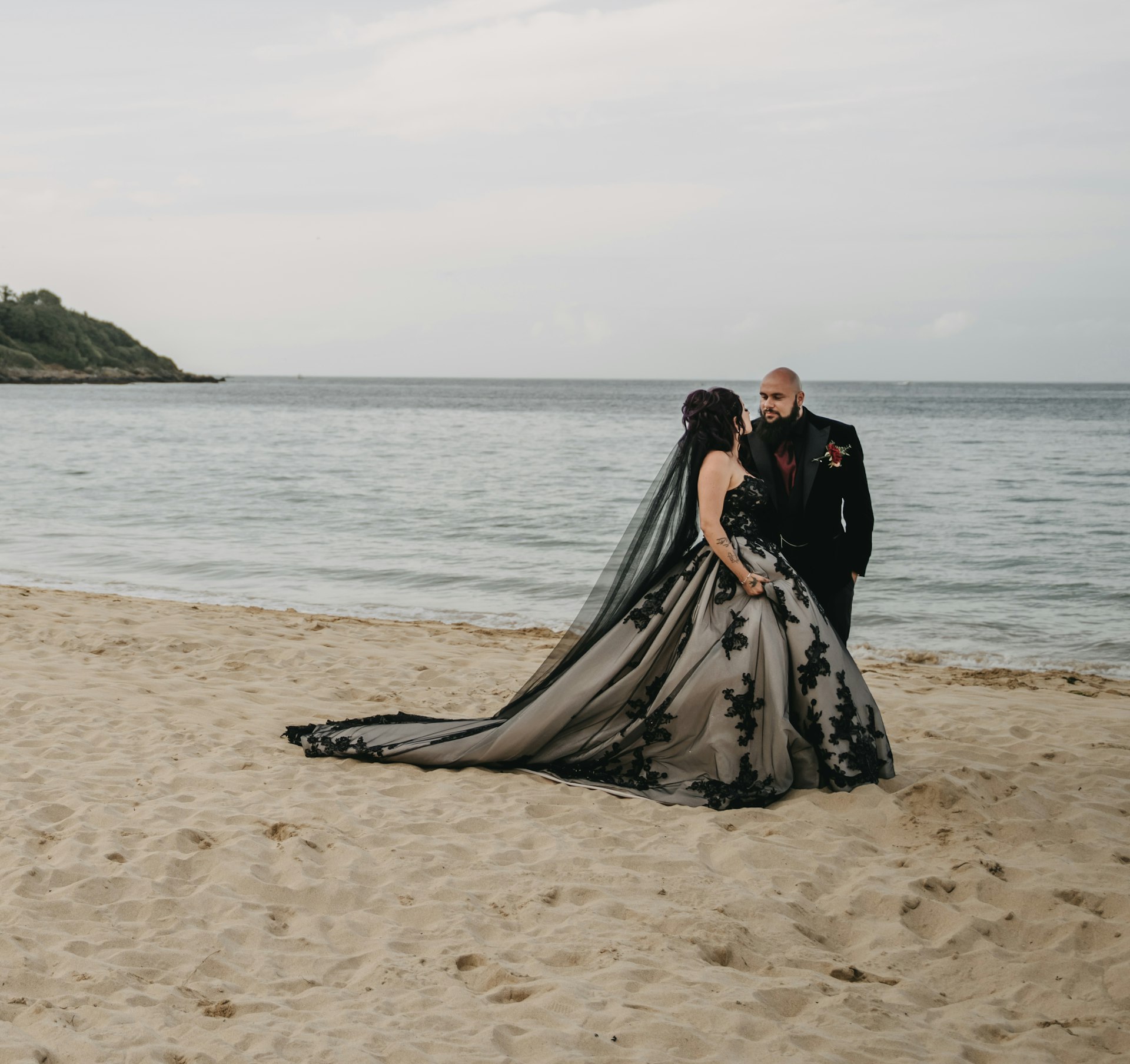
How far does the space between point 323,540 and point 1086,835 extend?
12571 millimetres

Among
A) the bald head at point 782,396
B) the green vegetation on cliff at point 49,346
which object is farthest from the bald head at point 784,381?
the green vegetation on cliff at point 49,346

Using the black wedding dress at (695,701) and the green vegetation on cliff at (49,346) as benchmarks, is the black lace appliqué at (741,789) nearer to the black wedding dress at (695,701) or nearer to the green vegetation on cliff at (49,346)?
the black wedding dress at (695,701)

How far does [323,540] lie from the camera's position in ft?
50.7

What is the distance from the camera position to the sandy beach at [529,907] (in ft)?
9.43

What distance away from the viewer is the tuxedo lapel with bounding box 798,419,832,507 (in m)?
5.25

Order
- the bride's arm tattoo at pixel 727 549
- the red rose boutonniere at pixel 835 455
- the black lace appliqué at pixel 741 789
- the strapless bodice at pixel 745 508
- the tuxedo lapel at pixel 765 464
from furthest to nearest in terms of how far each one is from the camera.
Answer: the tuxedo lapel at pixel 765 464
the red rose boutonniere at pixel 835 455
the strapless bodice at pixel 745 508
the bride's arm tattoo at pixel 727 549
the black lace appliqué at pixel 741 789

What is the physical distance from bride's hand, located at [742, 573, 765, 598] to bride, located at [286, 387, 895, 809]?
0.03 feet

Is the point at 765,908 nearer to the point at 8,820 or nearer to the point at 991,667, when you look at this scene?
the point at 8,820

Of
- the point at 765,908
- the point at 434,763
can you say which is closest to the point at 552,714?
the point at 434,763

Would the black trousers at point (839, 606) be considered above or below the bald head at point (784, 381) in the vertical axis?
below

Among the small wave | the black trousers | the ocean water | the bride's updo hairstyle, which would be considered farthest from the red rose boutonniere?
the ocean water

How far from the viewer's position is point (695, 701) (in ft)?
16.1

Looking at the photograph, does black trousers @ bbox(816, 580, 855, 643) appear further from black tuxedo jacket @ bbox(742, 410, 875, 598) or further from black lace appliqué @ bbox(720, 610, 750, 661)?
black lace appliqué @ bbox(720, 610, 750, 661)

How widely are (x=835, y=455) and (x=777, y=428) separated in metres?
0.33
